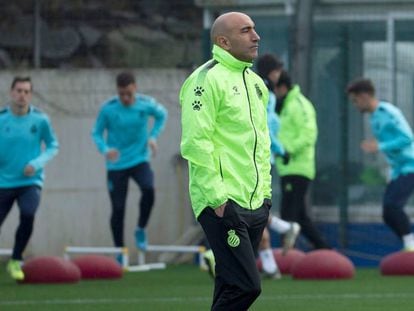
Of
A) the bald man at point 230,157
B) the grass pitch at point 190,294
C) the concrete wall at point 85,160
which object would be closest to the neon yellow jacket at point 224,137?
the bald man at point 230,157

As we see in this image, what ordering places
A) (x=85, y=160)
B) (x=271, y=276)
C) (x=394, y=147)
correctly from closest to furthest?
(x=271, y=276) → (x=394, y=147) → (x=85, y=160)

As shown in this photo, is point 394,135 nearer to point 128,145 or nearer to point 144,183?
point 144,183

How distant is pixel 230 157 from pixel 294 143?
8228mm

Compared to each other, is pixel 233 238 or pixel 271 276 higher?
pixel 233 238

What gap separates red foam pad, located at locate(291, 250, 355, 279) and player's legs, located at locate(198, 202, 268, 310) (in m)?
6.87

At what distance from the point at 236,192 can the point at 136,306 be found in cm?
413

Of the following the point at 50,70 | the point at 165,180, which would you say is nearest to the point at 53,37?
the point at 50,70

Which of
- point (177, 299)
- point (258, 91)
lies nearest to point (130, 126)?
point (177, 299)

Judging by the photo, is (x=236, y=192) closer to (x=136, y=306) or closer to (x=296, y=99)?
(x=136, y=306)

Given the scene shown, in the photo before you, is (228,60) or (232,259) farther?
(228,60)

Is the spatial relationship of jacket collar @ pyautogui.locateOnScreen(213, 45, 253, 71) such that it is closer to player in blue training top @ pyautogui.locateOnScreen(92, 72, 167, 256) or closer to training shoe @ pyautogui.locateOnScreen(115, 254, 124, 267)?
player in blue training top @ pyautogui.locateOnScreen(92, 72, 167, 256)

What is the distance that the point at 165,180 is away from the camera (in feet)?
64.1

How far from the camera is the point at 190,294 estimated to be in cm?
1350

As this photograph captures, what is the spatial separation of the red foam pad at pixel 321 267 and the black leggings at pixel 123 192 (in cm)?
298
